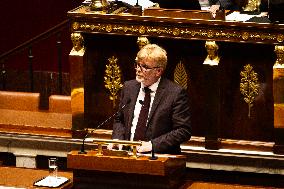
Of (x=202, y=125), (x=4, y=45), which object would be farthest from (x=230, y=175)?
(x=4, y=45)

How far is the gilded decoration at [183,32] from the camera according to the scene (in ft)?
23.3

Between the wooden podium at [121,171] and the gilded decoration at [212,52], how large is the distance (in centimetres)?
145

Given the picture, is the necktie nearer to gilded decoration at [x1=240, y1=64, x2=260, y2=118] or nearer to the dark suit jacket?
the dark suit jacket

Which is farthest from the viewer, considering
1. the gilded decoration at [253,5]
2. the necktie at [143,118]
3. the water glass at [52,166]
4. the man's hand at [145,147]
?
the gilded decoration at [253,5]

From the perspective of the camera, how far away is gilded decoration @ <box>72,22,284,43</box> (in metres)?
7.11

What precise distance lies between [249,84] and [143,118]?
1195mm

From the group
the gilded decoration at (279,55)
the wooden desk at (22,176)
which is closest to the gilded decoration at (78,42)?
the wooden desk at (22,176)

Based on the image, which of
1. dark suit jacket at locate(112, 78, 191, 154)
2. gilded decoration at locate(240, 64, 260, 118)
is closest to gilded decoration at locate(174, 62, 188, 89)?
gilded decoration at locate(240, 64, 260, 118)

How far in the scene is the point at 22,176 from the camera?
6.25 metres

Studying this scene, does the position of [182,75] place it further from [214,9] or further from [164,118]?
[164,118]

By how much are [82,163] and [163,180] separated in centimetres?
52

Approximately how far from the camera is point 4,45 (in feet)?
33.6

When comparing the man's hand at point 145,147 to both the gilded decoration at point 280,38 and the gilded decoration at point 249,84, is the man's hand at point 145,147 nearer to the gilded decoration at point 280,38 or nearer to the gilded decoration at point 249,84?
the gilded decoration at point 249,84

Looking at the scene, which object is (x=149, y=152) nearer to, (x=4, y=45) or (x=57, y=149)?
(x=57, y=149)
